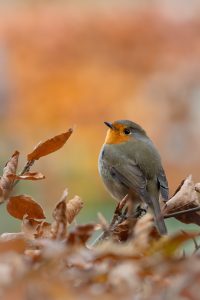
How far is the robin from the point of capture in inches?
145

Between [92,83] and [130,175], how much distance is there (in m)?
5.83

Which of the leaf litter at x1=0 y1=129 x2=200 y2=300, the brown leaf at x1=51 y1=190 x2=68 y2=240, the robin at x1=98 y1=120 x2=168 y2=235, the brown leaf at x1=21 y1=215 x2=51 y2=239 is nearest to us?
the leaf litter at x1=0 y1=129 x2=200 y2=300

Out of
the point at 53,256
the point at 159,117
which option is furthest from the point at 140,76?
the point at 53,256

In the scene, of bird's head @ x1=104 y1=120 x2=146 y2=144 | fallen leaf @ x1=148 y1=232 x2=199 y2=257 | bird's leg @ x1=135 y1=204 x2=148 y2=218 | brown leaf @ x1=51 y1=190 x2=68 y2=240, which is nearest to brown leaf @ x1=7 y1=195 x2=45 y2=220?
brown leaf @ x1=51 y1=190 x2=68 y2=240

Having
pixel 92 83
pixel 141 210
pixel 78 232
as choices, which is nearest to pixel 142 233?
pixel 78 232

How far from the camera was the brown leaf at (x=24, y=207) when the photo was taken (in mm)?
1783

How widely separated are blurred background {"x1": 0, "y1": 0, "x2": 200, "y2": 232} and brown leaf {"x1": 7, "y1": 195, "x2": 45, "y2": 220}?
152 inches

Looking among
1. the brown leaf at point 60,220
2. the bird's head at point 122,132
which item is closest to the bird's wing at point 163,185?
the bird's head at point 122,132

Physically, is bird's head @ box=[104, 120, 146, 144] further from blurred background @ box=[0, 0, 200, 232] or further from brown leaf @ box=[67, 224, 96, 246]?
brown leaf @ box=[67, 224, 96, 246]

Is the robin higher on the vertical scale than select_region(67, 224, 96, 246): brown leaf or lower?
higher

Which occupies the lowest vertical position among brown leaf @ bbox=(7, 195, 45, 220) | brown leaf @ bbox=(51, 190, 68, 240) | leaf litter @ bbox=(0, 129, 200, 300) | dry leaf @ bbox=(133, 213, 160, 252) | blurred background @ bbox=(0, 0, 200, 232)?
leaf litter @ bbox=(0, 129, 200, 300)

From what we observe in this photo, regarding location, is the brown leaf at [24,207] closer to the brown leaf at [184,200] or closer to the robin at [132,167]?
the brown leaf at [184,200]

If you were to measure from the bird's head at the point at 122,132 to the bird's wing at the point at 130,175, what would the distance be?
10.3 inches

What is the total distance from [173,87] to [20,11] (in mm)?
2786
